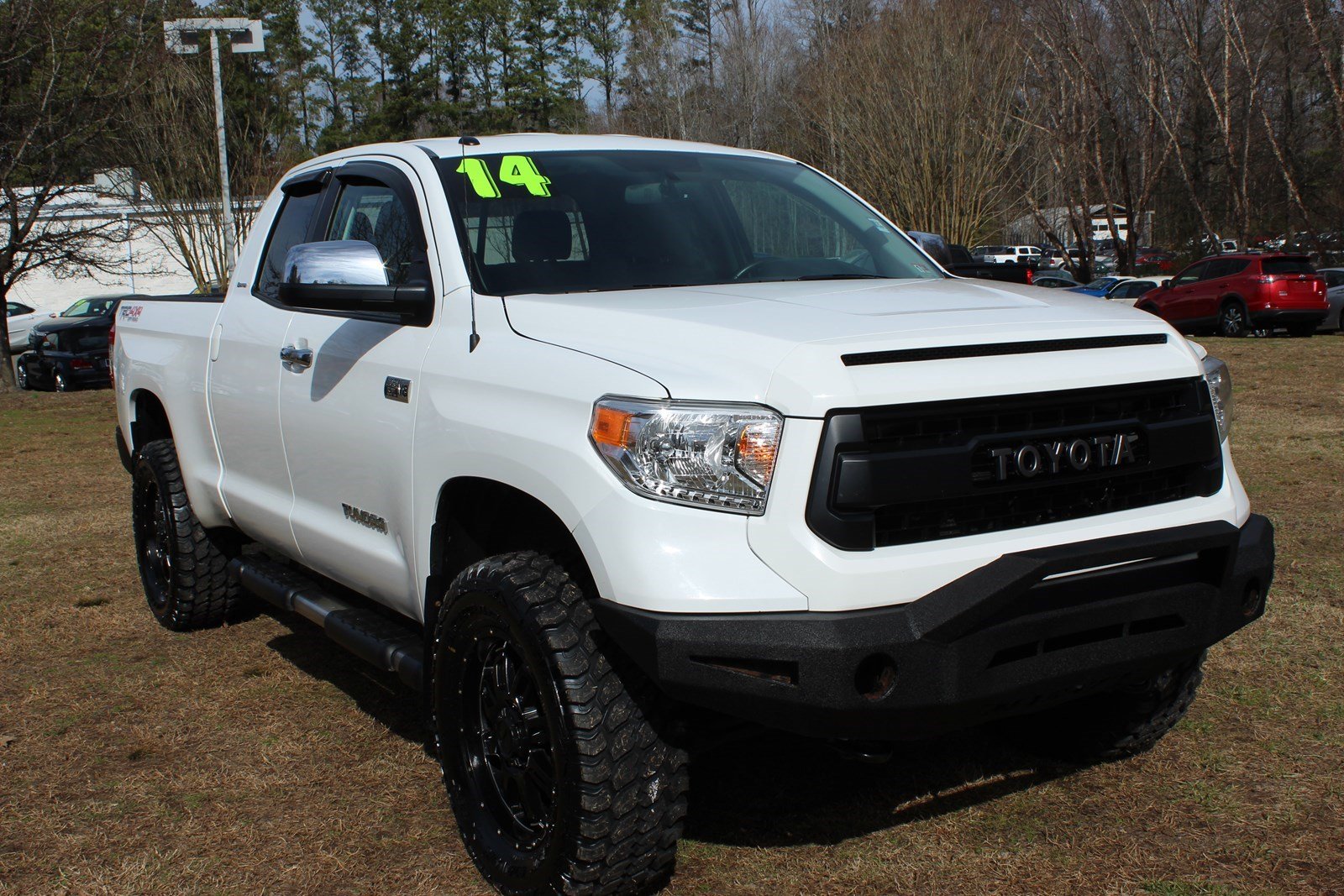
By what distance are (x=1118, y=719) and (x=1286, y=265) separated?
22.0 m

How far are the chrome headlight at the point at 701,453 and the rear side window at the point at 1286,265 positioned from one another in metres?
22.9

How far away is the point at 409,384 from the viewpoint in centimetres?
356

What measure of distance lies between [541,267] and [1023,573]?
1707mm

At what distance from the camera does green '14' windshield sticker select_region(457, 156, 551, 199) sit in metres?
3.89

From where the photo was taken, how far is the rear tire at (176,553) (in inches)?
213

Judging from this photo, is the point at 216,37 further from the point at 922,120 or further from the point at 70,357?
the point at 922,120

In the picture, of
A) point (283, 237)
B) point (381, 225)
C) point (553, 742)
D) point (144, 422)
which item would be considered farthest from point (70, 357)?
point (553, 742)

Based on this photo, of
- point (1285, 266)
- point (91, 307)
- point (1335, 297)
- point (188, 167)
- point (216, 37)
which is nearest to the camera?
point (216, 37)

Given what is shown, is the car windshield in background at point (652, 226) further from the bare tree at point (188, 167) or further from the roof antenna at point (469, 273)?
the bare tree at point (188, 167)

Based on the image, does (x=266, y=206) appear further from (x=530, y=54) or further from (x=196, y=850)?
(x=530, y=54)

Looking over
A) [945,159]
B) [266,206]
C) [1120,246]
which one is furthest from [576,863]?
[1120,246]

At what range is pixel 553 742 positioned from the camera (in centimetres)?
292

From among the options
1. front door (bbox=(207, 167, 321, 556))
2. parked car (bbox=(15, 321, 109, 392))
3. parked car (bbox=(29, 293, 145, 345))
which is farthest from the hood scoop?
parked car (bbox=(15, 321, 109, 392))

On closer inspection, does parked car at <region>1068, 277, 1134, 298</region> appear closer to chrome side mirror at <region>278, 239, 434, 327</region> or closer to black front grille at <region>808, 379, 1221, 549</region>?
black front grille at <region>808, 379, 1221, 549</region>
